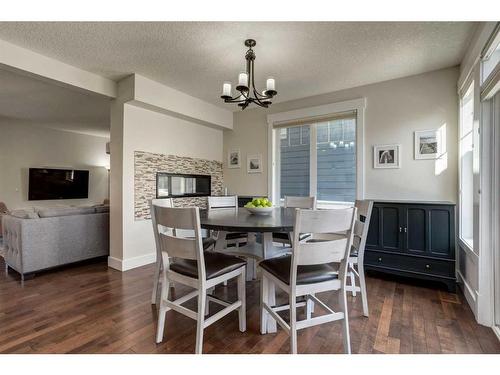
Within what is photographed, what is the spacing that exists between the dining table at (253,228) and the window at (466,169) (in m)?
1.93

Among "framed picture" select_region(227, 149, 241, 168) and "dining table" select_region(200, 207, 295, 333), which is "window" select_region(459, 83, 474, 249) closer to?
"dining table" select_region(200, 207, 295, 333)

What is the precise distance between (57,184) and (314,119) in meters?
6.14

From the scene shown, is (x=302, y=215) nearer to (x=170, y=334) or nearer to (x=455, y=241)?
(x=170, y=334)

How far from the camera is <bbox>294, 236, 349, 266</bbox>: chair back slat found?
1.44m

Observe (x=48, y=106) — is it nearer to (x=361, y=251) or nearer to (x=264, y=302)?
(x=264, y=302)

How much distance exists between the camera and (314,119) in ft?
12.7

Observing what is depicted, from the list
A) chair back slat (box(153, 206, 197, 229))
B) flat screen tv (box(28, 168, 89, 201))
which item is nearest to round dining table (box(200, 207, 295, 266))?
chair back slat (box(153, 206, 197, 229))

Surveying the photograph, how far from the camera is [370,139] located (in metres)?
3.44

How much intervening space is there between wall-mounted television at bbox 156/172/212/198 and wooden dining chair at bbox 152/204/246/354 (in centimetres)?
201

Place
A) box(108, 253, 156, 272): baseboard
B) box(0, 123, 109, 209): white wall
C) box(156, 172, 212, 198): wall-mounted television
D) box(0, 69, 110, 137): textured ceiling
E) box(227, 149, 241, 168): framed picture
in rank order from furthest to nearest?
box(0, 123, 109, 209): white wall, box(227, 149, 241, 168): framed picture, box(156, 172, 212, 198): wall-mounted television, box(0, 69, 110, 137): textured ceiling, box(108, 253, 156, 272): baseboard

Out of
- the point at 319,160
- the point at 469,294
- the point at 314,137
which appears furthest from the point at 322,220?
the point at 314,137

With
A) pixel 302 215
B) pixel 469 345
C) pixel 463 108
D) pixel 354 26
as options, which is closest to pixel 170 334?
pixel 302 215

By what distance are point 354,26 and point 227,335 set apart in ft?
8.75

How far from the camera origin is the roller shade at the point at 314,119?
11.8 ft
